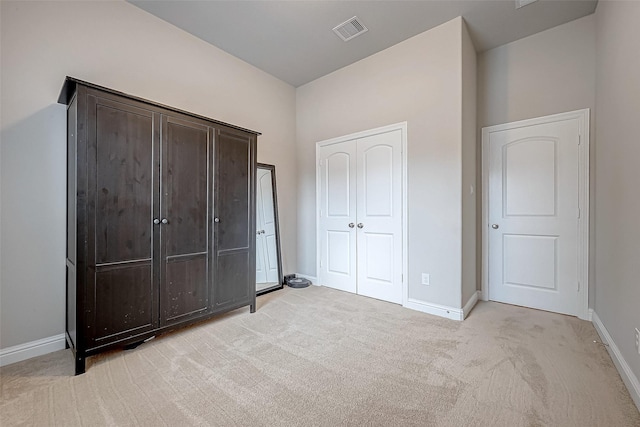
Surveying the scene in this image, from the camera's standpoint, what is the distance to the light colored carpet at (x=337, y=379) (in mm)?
1391

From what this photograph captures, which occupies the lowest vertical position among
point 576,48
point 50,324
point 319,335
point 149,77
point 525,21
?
point 319,335

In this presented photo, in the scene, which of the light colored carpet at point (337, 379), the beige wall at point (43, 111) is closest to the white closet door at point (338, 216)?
the light colored carpet at point (337, 379)

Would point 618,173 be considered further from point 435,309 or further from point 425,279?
point 435,309

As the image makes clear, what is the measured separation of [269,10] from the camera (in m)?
2.58

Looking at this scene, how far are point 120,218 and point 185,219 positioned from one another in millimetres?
464

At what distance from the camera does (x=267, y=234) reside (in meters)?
3.71

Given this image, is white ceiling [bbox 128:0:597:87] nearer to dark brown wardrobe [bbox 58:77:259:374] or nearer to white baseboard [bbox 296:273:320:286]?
dark brown wardrobe [bbox 58:77:259:374]

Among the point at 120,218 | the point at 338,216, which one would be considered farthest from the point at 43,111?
the point at 338,216

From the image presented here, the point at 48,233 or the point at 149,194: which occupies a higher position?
the point at 149,194

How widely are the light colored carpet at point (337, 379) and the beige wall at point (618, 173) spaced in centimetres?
38

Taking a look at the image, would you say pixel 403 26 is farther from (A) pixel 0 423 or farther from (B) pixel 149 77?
(A) pixel 0 423

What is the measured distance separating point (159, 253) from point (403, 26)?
3231 mm

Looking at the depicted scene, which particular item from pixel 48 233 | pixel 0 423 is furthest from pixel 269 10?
pixel 0 423

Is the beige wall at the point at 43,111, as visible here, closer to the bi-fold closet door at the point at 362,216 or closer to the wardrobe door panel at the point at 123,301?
the wardrobe door panel at the point at 123,301
